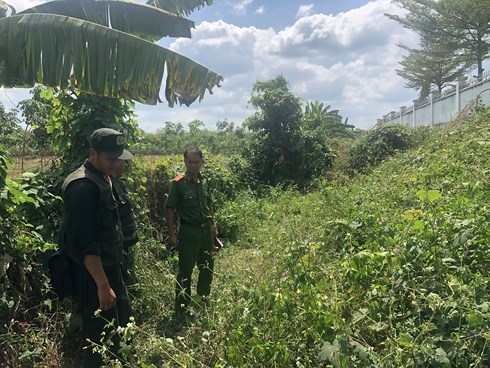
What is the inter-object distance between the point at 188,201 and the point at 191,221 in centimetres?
20

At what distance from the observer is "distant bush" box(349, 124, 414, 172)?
39.2 ft

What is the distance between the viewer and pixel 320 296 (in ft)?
8.27

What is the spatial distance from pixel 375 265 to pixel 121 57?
309 centimetres

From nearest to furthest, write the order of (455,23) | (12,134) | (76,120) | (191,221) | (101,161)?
(101,161) → (191,221) → (76,120) → (12,134) → (455,23)

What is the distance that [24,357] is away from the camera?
3.11 meters

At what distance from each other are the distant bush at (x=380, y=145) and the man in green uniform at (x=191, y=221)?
26.5ft

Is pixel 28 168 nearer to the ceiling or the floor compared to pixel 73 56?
nearer to the floor

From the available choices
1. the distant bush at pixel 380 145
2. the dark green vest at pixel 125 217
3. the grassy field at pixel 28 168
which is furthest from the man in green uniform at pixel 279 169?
the dark green vest at pixel 125 217

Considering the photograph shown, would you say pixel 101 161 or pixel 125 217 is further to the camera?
pixel 125 217

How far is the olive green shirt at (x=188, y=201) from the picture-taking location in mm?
4293

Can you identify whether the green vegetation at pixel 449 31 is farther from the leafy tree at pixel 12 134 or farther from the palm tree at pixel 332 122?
the leafy tree at pixel 12 134

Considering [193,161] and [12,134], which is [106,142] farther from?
[12,134]

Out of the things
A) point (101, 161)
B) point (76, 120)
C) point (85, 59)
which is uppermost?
point (85, 59)

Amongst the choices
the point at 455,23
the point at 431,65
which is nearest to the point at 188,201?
the point at 455,23
